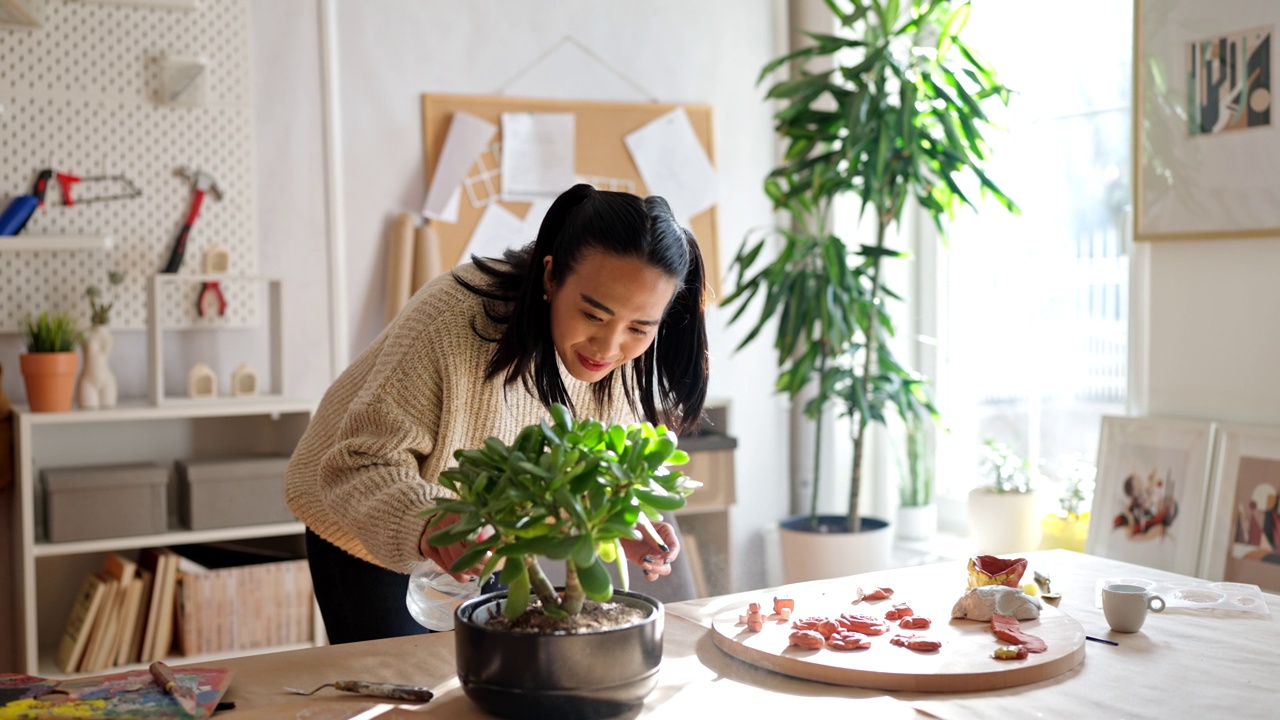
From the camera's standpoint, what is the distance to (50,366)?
286 cm

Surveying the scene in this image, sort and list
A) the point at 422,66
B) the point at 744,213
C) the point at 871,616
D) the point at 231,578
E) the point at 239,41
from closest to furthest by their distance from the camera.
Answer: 1. the point at 871,616
2. the point at 231,578
3. the point at 239,41
4. the point at 422,66
5. the point at 744,213

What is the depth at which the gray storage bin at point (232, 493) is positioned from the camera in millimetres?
2965

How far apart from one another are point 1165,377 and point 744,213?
1.51m

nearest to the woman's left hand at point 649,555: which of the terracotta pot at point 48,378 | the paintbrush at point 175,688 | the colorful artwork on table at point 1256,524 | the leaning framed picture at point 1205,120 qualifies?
the paintbrush at point 175,688

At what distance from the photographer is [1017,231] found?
135 inches

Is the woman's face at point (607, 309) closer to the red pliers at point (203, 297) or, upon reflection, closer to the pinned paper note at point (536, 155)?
the red pliers at point (203, 297)

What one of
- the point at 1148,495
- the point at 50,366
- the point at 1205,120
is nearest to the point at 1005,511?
the point at 1148,495

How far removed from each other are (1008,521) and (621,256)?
192 centimetres

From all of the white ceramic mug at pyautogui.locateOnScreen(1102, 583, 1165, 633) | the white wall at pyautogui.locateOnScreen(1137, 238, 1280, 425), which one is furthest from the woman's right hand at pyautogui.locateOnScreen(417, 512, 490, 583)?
the white wall at pyautogui.locateOnScreen(1137, 238, 1280, 425)

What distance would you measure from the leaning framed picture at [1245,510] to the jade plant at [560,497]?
171cm

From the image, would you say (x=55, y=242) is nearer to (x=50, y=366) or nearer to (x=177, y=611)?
(x=50, y=366)

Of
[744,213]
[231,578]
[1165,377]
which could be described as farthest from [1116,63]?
[231,578]

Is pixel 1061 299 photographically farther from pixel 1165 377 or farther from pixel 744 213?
pixel 744 213

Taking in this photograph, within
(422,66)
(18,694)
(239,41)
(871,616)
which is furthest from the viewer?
(422,66)
